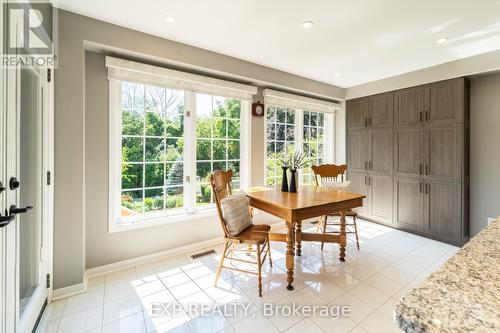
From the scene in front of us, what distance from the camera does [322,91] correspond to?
427 cm

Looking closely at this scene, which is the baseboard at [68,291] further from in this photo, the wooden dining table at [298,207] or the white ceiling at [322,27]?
the white ceiling at [322,27]

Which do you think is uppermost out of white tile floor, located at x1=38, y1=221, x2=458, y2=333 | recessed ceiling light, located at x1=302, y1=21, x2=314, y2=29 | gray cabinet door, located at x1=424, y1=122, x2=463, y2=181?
recessed ceiling light, located at x1=302, y1=21, x2=314, y2=29

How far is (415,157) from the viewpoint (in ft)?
12.1

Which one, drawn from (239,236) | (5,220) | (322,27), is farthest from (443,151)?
(5,220)

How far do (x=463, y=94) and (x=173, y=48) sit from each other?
381 centimetres

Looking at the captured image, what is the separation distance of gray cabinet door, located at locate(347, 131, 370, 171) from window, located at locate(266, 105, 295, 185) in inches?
49.4

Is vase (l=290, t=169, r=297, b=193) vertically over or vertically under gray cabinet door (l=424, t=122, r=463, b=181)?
under

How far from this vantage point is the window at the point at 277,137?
12.9 ft

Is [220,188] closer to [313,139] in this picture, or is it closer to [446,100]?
[313,139]

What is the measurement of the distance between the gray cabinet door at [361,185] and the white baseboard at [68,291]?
4.30 m

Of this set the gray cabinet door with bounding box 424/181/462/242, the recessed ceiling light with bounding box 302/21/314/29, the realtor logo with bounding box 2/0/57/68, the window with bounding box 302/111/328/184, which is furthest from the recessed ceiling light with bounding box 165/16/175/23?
the gray cabinet door with bounding box 424/181/462/242

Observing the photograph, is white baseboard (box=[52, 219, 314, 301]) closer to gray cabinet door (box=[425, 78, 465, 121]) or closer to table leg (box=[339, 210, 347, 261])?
table leg (box=[339, 210, 347, 261])

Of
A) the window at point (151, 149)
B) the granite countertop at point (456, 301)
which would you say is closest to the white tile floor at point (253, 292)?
the window at point (151, 149)

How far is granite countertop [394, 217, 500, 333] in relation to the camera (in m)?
0.50
